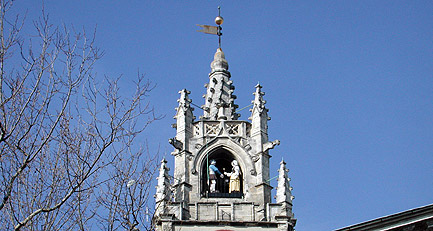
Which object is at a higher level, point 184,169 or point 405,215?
point 184,169

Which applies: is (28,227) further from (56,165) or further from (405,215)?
(405,215)

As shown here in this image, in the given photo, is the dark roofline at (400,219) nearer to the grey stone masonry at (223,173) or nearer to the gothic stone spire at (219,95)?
the grey stone masonry at (223,173)

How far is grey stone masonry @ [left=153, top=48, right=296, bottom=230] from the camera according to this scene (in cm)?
3643

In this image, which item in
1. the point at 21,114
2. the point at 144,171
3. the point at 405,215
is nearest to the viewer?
the point at 21,114

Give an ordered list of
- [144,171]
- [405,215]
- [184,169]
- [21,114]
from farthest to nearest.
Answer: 1. [184,169]
2. [405,215]
3. [144,171]
4. [21,114]

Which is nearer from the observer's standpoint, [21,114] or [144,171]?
[21,114]

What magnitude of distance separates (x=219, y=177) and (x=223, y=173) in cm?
31

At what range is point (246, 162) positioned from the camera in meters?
39.3

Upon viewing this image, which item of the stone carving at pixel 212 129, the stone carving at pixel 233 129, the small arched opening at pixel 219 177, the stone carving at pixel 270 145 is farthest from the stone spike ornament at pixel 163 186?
the stone carving at pixel 270 145

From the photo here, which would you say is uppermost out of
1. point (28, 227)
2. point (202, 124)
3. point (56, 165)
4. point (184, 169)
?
point (202, 124)

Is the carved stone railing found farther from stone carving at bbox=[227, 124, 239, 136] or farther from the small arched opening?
the small arched opening

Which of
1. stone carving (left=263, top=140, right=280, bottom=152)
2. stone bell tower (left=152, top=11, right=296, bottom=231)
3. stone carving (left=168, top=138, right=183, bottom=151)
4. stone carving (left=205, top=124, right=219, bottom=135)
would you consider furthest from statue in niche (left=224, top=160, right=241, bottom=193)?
stone carving (left=168, top=138, right=183, bottom=151)

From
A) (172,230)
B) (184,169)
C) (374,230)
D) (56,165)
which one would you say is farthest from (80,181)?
(184,169)

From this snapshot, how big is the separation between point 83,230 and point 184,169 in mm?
17209
